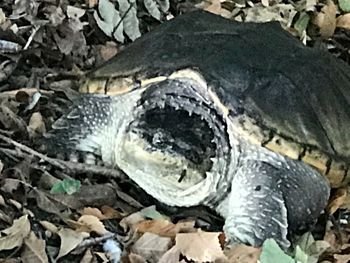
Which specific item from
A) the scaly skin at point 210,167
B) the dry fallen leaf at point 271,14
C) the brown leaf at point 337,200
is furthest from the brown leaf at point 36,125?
the dry fallen leaf at point 271,14

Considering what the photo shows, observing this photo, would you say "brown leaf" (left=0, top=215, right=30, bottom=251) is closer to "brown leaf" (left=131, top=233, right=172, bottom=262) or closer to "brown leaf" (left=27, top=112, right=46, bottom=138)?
"brown leaf" (left=131, top=233, right=172, bottom=262)

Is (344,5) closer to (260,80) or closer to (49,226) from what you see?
(260,80)

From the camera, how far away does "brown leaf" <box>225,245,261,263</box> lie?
2756 mm

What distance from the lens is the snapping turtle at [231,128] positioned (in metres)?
3.07

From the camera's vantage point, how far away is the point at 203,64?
3158 mm

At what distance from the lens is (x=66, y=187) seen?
3035 millimetres

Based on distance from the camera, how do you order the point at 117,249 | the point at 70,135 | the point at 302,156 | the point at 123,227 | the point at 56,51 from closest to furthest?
the point at 117,249 < the point at 123,227 < the point at 302,156 < the point at 70,135 < the point at 56,51

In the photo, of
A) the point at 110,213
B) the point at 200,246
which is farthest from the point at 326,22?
the point at 200,246

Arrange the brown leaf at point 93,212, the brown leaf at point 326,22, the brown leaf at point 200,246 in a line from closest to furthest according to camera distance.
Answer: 1. the brown leaf at point 200,246
2. the brown leaf at point 93,212
3. the brown leaf at point 326,22

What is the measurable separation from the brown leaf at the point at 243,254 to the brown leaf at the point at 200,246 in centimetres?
7

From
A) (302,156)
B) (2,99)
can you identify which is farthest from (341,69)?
(2,99)

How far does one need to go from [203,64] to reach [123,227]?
636 mm

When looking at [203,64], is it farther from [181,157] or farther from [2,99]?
[2,99]

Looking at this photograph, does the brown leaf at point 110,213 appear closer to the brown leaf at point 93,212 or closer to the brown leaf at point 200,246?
the brown leaf at point 93,212
